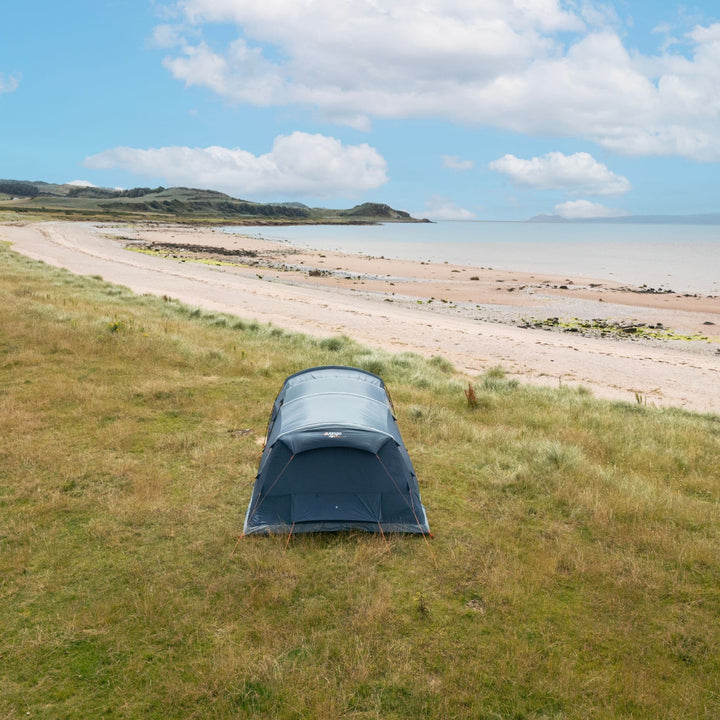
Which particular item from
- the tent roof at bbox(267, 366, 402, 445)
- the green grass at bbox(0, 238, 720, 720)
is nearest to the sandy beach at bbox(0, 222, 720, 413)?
the green grass at bbox(0, 238, 720, 720)

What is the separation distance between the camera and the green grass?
5.94m

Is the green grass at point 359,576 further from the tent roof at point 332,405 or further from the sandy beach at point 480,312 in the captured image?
the sandy beach at point 480,312

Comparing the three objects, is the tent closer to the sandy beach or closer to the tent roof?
the tent roof

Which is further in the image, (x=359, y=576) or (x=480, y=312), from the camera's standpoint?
(x=480, y=312)

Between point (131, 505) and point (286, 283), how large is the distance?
41.3m

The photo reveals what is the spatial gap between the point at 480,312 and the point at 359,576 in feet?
106

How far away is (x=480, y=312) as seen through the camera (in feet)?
125

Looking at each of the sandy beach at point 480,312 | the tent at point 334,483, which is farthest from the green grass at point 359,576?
the sandy beach at point 480,312

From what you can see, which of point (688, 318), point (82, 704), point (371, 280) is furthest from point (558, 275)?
point (82, 704)

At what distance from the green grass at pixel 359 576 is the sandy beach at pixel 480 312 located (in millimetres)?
8402

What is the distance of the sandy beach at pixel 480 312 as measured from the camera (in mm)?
22312

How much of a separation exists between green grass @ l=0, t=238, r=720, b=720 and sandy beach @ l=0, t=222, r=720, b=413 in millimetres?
8402

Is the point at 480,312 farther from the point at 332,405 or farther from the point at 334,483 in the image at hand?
Answer: the point at 334,483

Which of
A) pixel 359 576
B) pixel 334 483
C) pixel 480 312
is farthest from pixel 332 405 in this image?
pixel 480 312
